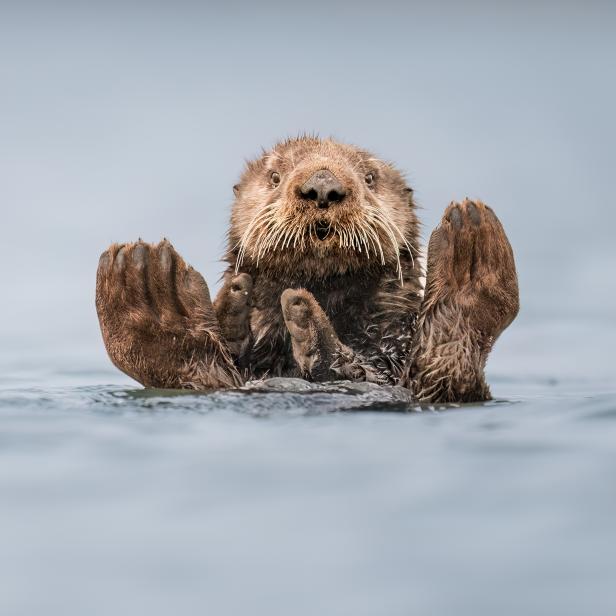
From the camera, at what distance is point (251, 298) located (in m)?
5.00

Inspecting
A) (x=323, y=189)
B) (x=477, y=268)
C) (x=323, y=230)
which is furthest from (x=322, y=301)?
(x=477, y=268)

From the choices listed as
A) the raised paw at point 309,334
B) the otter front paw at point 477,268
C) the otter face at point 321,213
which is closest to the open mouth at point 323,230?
the otter face at point 321,213

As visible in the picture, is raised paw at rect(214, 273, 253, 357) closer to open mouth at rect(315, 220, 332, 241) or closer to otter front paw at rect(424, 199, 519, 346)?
open mouth at rect(315, 220, 332, 241)

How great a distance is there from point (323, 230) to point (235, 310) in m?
0.63

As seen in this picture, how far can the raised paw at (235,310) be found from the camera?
4.85 meters

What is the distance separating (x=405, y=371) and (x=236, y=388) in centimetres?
81

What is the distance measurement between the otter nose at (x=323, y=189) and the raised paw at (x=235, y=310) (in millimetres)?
552

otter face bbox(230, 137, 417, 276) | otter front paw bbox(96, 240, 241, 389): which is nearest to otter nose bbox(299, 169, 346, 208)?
otter face bbox(230, 137, 417, 276)

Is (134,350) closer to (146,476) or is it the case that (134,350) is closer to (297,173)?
(297,173)

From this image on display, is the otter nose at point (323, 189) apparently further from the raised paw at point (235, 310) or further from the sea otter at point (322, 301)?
the raised paw at point (235, 310)

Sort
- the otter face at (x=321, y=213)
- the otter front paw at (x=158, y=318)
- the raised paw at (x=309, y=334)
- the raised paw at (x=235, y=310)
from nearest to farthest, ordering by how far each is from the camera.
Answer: the raised paw at (x=309, y=334) → the otter front paw at (x=158, y=318) → the otter face at (x=321, y=213) → the raised paw at (x=235, y=310)
